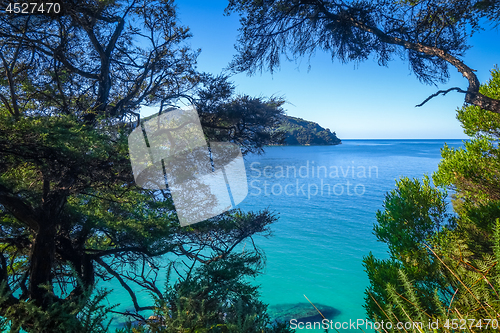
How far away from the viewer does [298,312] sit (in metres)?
12.4

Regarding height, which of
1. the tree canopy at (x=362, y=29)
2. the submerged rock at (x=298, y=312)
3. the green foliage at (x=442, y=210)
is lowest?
the submerged rock at (x=298, y=312)

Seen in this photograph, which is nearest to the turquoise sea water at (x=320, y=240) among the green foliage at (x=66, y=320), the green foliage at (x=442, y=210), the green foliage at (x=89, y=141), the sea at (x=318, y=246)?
the sea at (x=318, y=246)

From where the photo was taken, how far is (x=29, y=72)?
4398 mm

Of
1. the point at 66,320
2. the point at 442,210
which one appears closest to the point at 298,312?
the point at 442,210

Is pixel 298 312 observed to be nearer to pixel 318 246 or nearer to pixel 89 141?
Answer: pixel 318 246

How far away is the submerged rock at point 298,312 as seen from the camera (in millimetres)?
11883

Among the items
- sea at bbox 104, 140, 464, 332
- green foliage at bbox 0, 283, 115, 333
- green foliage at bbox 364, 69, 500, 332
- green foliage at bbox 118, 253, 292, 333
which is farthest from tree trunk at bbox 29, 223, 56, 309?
green foliage at bbox 364, 69, 500, 332

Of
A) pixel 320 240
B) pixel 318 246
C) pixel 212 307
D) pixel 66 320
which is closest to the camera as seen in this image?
pixel 66 320

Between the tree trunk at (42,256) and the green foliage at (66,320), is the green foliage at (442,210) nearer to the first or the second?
the green foliage at (66,320)

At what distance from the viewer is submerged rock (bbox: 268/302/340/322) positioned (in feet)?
39.0

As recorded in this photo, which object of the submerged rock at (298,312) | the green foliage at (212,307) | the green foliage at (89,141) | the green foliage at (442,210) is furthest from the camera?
the submerged rock at (298,312)

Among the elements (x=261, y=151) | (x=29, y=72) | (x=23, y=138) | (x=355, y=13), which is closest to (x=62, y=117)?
(x=23, y=138)

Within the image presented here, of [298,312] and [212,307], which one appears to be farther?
[298,312]

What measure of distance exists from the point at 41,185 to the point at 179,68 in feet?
12.1
